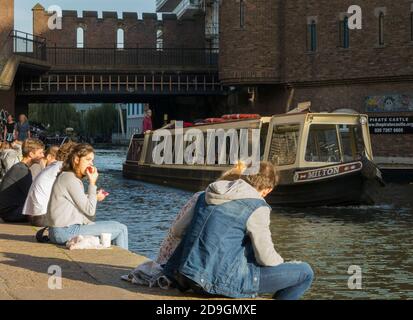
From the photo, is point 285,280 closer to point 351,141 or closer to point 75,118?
point 351,141

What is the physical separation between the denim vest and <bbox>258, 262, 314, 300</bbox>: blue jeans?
0.19 meters

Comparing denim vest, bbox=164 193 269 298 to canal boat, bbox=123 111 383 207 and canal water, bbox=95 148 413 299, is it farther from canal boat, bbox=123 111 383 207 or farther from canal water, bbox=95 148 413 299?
canal boat, bbox=123 111 383 207

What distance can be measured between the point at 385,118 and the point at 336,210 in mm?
15333

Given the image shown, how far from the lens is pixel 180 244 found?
7645 mm

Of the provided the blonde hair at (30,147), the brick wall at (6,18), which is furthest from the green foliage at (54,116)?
the blonde hair at (30,147)

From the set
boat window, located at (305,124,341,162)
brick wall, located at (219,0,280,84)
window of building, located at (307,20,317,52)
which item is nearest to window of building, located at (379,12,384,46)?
window of building, located at (307,20,317,52)

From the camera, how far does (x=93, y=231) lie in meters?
10.5

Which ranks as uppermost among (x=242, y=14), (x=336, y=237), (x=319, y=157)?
(x=242, y=14)

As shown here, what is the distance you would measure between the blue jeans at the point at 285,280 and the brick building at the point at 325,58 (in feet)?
97.5

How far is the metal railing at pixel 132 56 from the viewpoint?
1955 inches

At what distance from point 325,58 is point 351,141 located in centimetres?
1540

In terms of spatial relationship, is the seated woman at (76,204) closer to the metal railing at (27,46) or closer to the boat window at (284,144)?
the boat window at (284,144)

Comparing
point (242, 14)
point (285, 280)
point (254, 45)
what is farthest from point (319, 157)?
point (242, 14)
